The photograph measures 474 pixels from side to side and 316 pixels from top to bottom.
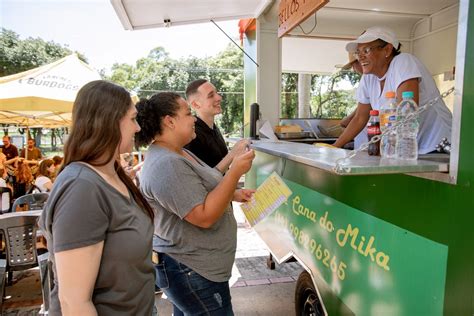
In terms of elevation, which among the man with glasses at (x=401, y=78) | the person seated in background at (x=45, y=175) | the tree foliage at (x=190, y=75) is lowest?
the person seated in background at (x=45, y=175)

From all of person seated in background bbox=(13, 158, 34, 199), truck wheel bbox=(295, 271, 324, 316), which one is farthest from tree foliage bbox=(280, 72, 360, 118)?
person seated in background bbox=(13, 158, 34, 199)

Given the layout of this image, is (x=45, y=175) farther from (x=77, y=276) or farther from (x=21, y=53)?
(x=21, y=53)

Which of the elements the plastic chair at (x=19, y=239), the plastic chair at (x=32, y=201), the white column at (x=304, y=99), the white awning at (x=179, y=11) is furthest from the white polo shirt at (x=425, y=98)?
the white column at (x=304, y=99)

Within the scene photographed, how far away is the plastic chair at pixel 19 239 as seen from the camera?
3156 millimetres

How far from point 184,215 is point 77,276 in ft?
1.66

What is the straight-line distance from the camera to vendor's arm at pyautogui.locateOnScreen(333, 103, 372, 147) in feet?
7.17

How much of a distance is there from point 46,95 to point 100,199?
4.87 m

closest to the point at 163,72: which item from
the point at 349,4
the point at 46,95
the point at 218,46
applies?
the point at 218,46

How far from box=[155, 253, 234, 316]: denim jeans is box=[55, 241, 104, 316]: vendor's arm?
1.82 ft

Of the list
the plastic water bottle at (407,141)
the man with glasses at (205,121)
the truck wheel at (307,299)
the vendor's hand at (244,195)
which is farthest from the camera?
the man with glasses at (205,121)

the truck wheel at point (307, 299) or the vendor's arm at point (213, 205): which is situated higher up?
the vendor's arm at point (213, 205)

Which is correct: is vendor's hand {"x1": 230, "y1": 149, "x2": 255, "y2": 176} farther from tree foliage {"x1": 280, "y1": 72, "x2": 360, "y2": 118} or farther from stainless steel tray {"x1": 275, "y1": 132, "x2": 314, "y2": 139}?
tree foliage {"x1": 280, "y1": 72, "x2": 360, "y2": 118}

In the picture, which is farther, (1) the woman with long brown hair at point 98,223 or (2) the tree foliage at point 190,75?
(2) the tree foliage at point 190,75

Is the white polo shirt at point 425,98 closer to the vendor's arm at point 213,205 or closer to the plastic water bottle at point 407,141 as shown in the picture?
the plastic water bottle at point 407,141
